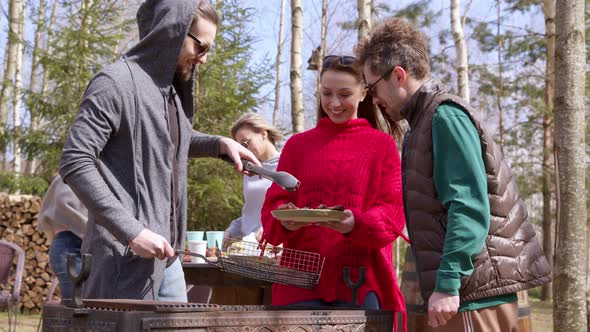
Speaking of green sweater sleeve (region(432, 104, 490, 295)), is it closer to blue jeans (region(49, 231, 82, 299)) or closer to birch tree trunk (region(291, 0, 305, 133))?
blue jeans (region(49, 231, 82, 299))

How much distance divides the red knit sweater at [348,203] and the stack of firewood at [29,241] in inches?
344

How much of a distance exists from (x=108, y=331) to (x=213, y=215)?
8842mm

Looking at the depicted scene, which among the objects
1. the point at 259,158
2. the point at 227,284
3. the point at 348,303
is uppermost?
the point at 259,158

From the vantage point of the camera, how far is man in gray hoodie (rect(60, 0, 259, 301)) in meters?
2.29

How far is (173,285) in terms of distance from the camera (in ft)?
8.60

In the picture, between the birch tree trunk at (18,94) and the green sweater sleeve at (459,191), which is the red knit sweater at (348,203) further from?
the birch tree trunk at (18,94)

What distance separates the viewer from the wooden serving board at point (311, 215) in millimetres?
2504

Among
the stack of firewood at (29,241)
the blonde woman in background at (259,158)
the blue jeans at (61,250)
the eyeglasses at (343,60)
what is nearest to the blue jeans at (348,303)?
the eyeglasses at (343,60)

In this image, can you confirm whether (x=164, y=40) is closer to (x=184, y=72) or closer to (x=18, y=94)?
(x=184, y=72)

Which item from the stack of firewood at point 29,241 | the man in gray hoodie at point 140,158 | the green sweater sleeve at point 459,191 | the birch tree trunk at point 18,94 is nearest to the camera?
the green sweater sleeve at point 459,191

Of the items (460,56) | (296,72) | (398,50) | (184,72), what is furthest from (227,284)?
(460,56)

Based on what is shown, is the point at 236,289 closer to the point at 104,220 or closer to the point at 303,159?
the point at 303,159

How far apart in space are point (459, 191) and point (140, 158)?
3.24 ft

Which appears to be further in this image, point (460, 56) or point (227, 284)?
point (460, 56)
